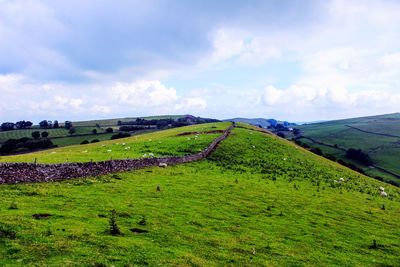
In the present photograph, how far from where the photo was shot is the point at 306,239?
71.8 feet

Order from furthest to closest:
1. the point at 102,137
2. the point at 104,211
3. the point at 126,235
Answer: the point at 102,137, the point at 104,211, the point at 126,235

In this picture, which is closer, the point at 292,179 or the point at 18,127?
the point at 292,179

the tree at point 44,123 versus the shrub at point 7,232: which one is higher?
the tree at point 44,123

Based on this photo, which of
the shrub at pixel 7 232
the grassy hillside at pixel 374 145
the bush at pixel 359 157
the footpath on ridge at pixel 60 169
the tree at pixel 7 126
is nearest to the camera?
the shrub at pixel 7 232

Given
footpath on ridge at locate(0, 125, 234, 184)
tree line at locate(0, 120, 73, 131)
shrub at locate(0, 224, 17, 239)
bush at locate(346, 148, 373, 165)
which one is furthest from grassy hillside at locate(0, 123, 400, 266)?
tree line at locate(0, 120, 73, 131)

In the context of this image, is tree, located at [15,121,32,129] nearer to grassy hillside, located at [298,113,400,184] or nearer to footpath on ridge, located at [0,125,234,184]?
grassy hillside, located at [298,113,400,184]

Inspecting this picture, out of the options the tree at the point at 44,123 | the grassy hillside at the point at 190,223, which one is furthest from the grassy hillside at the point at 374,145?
the tree at the point at 44,123

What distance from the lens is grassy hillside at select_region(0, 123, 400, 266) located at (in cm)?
1563

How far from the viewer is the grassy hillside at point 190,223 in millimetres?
15633

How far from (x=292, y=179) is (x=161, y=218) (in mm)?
27426

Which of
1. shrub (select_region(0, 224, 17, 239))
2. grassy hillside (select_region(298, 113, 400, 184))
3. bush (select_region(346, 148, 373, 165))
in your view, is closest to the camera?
shrub (select_region(0, 224, 17, 239))

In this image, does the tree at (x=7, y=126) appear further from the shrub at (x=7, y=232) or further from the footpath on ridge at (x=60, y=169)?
the shrub at (x=7, y=232)

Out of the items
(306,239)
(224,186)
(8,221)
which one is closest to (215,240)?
(306,239)

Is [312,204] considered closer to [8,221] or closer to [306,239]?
[306,239]
